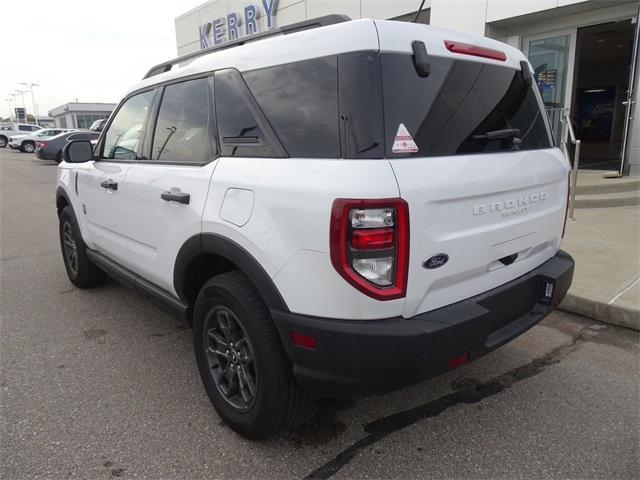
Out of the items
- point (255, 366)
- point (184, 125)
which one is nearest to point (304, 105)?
point (184, 125)

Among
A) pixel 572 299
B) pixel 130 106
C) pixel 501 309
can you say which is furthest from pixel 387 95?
pixel 572 299

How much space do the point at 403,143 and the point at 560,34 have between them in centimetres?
846

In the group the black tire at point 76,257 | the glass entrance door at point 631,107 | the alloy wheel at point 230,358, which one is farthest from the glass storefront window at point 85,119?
the alloy wheel at point 230,358

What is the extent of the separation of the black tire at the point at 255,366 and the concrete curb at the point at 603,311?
283 cm

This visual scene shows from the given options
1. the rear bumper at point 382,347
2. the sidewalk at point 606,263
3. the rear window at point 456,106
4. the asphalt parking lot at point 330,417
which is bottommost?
the asphalt parking lot at point 330,417

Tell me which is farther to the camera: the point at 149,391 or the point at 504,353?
the point at 504,353

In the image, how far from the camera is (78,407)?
276 cm

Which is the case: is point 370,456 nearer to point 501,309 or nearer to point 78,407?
point 501,309

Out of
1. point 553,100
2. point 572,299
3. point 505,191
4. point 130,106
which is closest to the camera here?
point 505,191

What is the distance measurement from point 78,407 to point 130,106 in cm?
221

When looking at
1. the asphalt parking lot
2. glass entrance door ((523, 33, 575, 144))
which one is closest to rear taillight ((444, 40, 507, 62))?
the asphalt parking lot

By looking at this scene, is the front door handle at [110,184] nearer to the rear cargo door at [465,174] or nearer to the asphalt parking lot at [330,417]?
the asphalt parking lot at [330,417]

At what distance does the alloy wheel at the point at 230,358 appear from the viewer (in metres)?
2.39

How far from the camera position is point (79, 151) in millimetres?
3967
